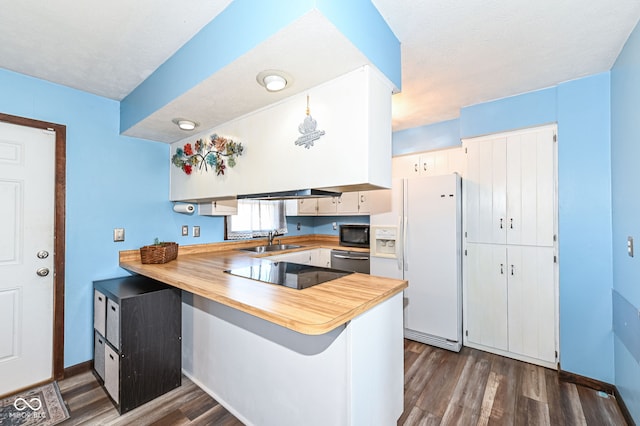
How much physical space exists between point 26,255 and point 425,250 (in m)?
3.45

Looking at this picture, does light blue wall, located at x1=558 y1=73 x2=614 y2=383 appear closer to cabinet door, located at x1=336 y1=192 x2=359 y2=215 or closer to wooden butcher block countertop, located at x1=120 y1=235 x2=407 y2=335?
wooden butcher block countertop, located at x1=120 y1=235 x2=407 y2=335

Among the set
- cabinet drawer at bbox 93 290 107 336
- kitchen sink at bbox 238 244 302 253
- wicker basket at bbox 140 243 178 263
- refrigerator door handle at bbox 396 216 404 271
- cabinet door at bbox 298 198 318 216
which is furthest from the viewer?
cabinet door at bbox 298 198 318 216

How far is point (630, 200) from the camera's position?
1786mm

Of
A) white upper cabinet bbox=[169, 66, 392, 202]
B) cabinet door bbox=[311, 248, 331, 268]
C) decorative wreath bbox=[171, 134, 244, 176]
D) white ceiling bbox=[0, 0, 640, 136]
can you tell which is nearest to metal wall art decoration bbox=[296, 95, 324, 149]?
white upper cabinet bbox=[169, 66, 392, 202]

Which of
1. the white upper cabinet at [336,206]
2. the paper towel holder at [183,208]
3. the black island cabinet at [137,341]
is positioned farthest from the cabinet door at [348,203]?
the black island cabinet at [137,341]

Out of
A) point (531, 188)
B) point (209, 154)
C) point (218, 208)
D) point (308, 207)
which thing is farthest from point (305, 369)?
point (308, 207)

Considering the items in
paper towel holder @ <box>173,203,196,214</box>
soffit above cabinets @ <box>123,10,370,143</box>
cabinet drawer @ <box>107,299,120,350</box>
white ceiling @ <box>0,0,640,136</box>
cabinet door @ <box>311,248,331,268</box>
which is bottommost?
cabinet drawer @ <box>107,299,120,350</box>

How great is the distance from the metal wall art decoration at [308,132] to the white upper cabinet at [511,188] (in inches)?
79.5

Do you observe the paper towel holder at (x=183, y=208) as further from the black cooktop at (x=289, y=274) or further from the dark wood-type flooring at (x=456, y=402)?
the dark wood-type flooring at (x=456, y=402)

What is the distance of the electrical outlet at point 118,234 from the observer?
252 centimetres

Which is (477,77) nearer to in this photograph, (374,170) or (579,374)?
(374,170)

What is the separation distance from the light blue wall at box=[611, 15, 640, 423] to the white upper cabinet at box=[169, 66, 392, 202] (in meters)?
1.51

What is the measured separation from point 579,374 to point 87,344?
4.08 metres

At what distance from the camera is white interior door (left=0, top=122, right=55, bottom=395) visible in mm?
2055
